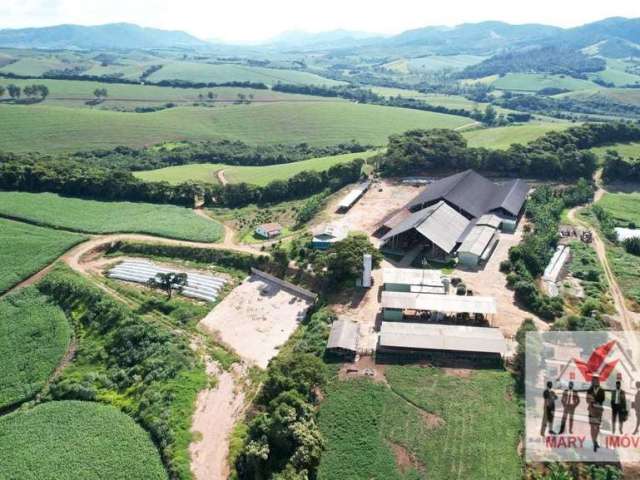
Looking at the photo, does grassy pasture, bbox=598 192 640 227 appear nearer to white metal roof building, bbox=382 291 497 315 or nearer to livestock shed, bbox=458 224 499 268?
livestock shed, bbox=458 224 499 268

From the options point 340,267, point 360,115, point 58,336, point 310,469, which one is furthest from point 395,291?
point 360,115

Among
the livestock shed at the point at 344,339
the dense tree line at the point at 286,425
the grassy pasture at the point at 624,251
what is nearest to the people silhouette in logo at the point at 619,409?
the livestock shed at the point at 344,339

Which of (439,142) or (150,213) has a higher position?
(439,142)

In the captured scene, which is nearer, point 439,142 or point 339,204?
point 339,204

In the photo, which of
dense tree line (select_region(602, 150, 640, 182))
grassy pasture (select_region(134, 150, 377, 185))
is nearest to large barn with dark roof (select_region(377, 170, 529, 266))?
dense tree line (select_region(602, 150, 640, 182))

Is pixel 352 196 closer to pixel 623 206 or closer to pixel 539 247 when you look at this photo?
pixel 539 247

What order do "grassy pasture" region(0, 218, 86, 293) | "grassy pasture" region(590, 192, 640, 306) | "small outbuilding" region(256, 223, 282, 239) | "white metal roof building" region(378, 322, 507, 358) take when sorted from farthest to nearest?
"small outbuilding" region(256, 223, 282, 239) < "grassy pasture" region(0, 218, 86, 293) < "grassy pasture" region(590, 192, 640, 306) < "white metal roof building" region(378, 322, 507, 358)

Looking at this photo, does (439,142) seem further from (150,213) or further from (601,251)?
(150,213)
